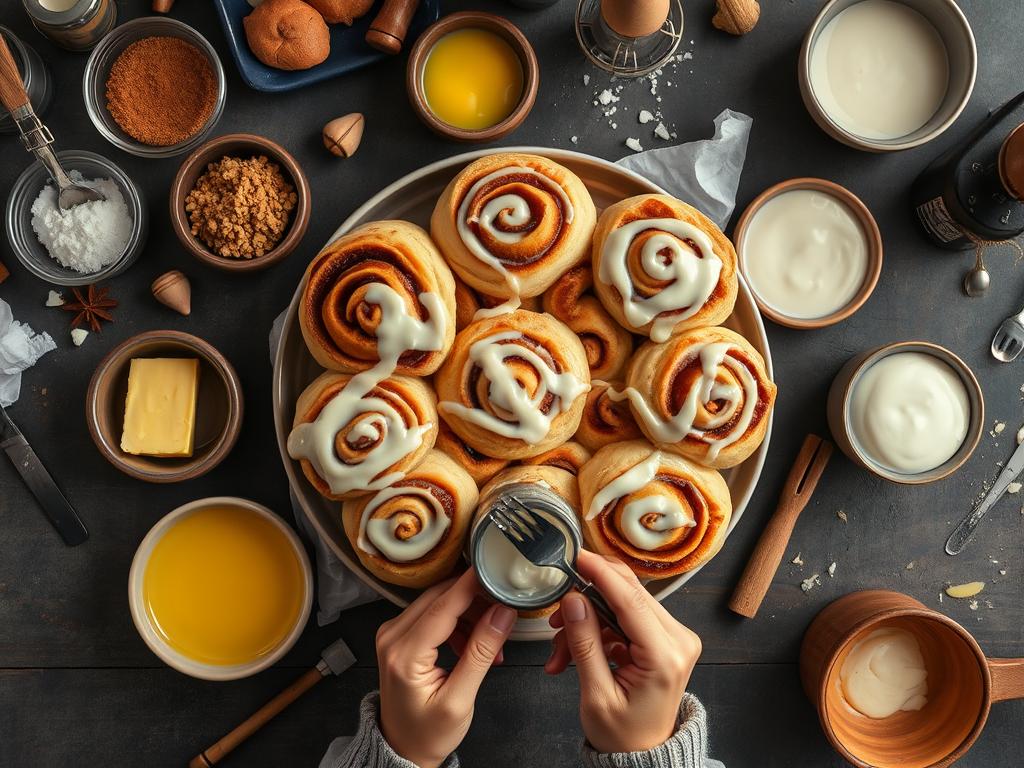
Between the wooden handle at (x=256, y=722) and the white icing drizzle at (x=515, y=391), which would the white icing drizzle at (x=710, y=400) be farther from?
the wooden handle at (x=256, y=722)

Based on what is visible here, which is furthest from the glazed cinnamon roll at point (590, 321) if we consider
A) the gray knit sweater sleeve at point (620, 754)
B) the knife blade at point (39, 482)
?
the knife blade at point (39, 482)

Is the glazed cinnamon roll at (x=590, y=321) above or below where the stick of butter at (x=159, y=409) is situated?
above

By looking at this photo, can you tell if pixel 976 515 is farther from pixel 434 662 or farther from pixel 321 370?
pixel 321 370

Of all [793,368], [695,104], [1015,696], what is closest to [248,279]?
[695,104]

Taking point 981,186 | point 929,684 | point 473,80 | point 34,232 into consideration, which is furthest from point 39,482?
point 981,186

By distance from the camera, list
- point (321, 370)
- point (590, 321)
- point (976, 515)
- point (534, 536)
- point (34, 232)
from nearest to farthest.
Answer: point (534, 536)
point (590, 321)
point (321, 370)
point (34, 232)
point (976, 515)
